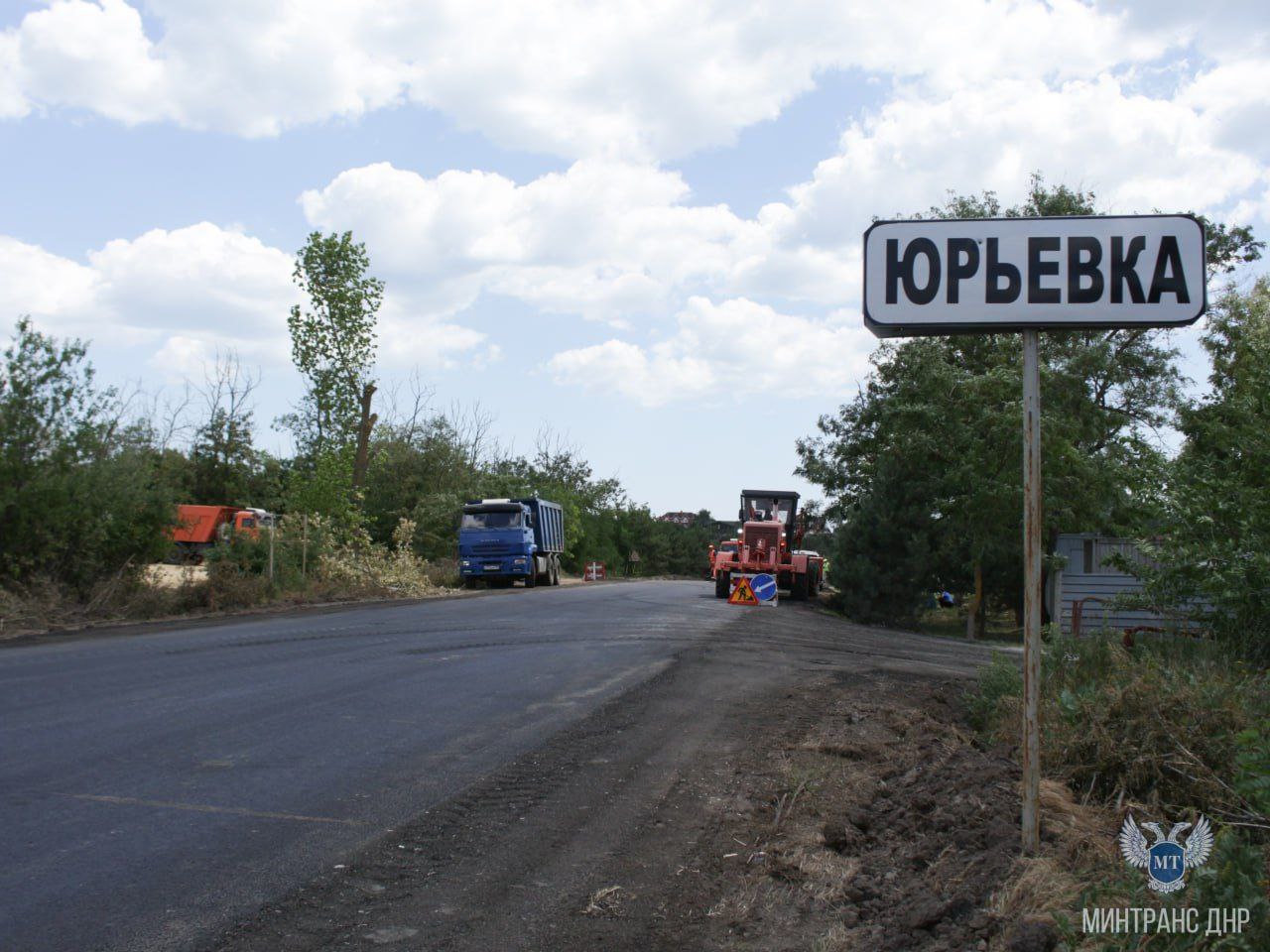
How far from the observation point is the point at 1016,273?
4840 millimetres

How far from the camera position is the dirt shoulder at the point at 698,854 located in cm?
447

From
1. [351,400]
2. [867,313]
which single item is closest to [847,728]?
[867,313]

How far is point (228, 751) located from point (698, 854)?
13.3 ft

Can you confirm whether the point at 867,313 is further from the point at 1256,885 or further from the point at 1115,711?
the point at 1115,711

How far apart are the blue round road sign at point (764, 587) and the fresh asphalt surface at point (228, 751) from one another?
8636 millimetres

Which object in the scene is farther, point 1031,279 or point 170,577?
point 170,577

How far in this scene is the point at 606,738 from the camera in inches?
343

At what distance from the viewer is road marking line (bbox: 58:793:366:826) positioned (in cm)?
625

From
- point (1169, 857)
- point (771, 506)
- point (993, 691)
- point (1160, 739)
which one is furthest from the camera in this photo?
point (771, 506)

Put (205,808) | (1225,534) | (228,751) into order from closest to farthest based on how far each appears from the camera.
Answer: (205,808) < (228,751) < (1225,534)

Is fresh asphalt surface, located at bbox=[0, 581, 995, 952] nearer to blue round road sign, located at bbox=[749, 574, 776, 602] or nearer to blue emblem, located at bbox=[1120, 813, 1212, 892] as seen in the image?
blue emblem, located at bbox=[1120, 813, 1212, 892]

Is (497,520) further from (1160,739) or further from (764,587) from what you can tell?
(1160,739)

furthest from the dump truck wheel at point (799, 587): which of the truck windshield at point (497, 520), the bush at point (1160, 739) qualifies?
the bush at point (1160, 739)

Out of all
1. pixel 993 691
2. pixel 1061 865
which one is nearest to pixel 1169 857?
pixel 1061 865
